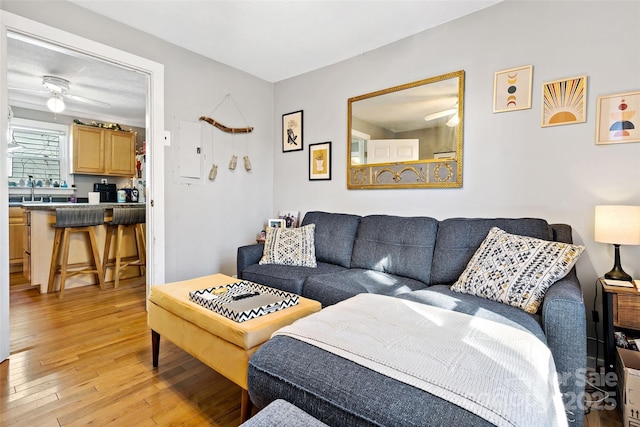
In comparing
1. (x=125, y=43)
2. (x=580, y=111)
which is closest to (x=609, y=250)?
(x=580, y=111)

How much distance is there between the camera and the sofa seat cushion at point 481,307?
1404 millimetres

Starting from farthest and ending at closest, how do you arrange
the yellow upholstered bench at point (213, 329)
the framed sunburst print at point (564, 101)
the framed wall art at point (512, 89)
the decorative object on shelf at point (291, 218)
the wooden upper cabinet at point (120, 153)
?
the wooden upper cabinet at point (120, 153) → the decorative object on shelf at point (291, 218) → the framed wall art at point (512, 89) → the framed sunburst print at point (564, 101) → the yellow upholstered bench at point (213, 329)

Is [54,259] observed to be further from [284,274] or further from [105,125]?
[105,125]

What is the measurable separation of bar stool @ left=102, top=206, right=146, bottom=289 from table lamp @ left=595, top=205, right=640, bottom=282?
4078mm

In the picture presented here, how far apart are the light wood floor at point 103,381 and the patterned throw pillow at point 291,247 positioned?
0.97 meters

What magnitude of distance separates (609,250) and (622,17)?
1.37 m

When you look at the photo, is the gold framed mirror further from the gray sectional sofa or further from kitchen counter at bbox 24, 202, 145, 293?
kitchen counter at bbox 24, 202, 145, 293

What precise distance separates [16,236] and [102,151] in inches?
67.2

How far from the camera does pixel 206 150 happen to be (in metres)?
3.20

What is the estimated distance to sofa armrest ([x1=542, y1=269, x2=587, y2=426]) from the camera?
1350 millimetres

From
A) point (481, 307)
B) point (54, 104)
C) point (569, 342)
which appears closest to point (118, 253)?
point (54, 104)

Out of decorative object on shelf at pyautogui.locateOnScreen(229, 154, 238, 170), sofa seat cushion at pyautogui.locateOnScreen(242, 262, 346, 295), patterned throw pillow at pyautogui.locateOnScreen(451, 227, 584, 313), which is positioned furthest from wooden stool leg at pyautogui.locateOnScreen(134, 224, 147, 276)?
patterned throw pillow at pyautogui.locateOnScreen(451, 227, 584, 313)

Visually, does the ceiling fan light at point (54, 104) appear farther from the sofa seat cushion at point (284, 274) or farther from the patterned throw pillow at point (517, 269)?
the patterned throw pillow at point (517, 269)


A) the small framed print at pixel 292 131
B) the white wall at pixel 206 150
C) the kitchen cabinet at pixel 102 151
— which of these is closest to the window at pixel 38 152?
the kitchen cabinet at pixel 102 151
